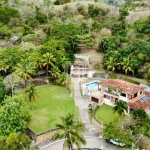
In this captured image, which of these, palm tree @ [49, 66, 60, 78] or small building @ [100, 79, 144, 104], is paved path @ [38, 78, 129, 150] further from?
palm tree @ [49, 66, 60, 78]

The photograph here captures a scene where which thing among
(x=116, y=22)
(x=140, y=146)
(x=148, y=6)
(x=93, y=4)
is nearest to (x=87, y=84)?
(x=140, y=146)

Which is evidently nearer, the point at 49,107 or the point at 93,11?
the point at 49,107

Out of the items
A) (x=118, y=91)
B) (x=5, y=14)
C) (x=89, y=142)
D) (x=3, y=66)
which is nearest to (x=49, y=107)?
(x=89, y=142)

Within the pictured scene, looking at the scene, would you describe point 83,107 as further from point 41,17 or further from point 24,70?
point 41,17

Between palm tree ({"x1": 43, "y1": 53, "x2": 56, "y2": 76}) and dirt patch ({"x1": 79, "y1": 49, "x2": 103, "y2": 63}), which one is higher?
palm tree ({"x1": 43, "y1": 53, "x2": 56, "y2": 76})

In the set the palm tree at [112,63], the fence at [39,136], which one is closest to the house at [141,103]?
the palm tree at [112,63]

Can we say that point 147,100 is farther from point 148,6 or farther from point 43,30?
point 148,6

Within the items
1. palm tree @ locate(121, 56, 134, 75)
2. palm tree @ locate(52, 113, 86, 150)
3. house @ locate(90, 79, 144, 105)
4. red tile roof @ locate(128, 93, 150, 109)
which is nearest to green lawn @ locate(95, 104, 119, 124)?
house @ locate(90, 79, 144, 105)
